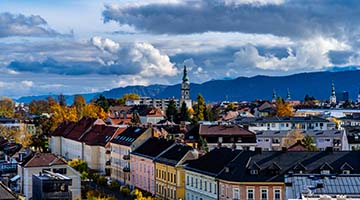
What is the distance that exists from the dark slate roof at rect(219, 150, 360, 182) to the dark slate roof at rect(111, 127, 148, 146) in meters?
24.3

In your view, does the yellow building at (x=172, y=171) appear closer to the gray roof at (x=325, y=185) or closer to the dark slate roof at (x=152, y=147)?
the dark slate roof at (x=152, y=147)

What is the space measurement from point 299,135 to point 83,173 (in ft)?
98.7

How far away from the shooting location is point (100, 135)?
9038cm

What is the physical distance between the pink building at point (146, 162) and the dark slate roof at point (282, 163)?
1539cm

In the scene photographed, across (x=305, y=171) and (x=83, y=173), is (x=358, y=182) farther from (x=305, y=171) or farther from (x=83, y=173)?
(x=83, y=173)

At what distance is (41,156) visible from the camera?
6794 centimetres

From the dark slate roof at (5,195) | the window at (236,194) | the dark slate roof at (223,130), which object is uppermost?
the dark slate roof at (223,130)

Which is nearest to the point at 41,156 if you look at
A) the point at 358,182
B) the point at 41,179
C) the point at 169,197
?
the point at 41,179

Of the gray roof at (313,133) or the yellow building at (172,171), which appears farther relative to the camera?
the gray roof at (313,133)

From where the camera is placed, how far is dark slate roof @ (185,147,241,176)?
55.3 meters

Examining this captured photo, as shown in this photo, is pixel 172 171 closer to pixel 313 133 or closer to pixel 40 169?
pixel 40 169

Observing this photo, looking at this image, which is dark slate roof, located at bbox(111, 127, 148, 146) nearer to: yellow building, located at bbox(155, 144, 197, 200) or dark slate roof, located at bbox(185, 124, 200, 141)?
dark slate roof, located at bbox(185, 124, 200, 141)

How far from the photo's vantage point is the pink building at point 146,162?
6856cm

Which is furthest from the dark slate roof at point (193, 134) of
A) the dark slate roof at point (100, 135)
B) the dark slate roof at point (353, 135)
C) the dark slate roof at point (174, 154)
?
the dark slate roof at point (174, 154)
